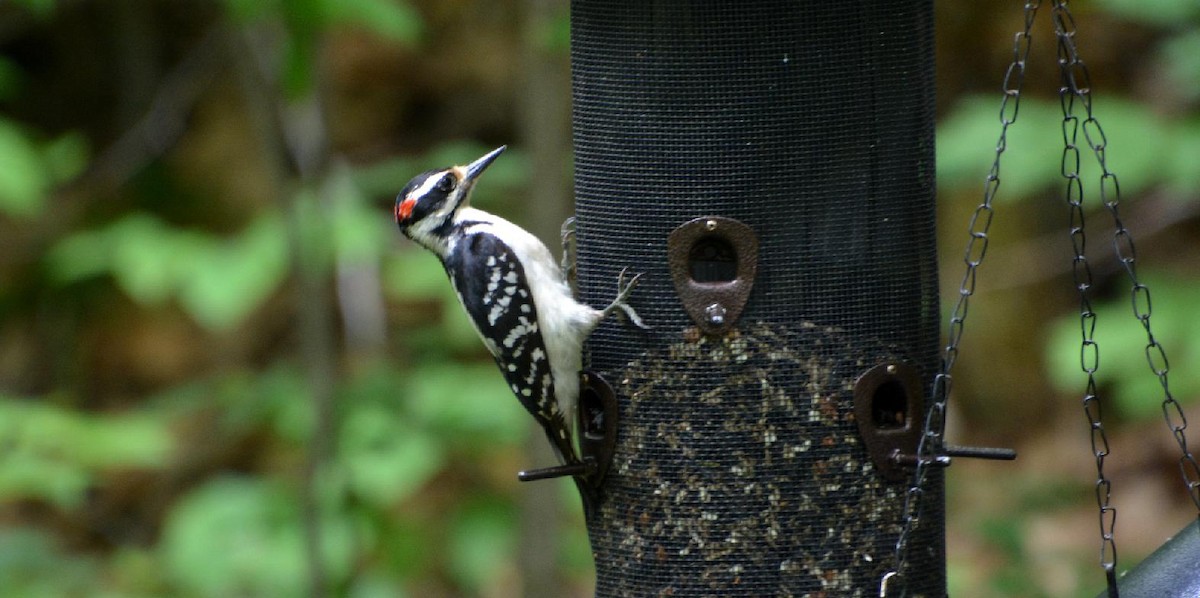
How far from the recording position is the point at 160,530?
34.7ft

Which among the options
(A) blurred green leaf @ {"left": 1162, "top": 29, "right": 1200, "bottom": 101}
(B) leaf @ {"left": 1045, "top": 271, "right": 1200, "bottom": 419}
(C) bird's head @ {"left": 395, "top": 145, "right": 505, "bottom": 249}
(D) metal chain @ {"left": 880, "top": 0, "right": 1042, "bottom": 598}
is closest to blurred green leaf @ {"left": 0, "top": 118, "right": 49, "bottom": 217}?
(C) bird's head @ {"left": 395, "top": 145, "right": 505, "bottom": 249}

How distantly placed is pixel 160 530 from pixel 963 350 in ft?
18.5

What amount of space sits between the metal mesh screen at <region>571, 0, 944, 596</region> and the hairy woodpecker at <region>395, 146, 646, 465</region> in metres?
0.35

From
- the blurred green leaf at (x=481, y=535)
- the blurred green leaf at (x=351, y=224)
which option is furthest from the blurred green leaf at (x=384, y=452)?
the blurred green leaf at (x=351, y=224)

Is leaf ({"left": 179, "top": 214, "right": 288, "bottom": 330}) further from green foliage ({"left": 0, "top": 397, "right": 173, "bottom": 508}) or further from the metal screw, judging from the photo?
the metal screw

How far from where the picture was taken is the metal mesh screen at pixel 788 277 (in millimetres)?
4266

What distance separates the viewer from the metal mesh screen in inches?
168

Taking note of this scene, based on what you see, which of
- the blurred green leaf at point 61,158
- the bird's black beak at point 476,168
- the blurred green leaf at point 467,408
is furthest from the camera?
the blurred green leaf at point 61,158

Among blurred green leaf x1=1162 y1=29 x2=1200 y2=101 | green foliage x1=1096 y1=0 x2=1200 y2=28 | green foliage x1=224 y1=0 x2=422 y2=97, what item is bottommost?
blurred green leaf x1=1162 y1=29 x2=1200 y2=101

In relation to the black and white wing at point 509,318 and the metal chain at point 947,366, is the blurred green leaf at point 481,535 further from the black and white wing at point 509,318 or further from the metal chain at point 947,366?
the metal chain at point 947,366

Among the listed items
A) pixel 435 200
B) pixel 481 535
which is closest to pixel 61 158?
pixel 435 200

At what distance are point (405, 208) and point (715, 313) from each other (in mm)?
1496

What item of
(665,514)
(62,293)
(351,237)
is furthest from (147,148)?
(665,514)

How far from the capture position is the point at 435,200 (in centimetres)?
540
